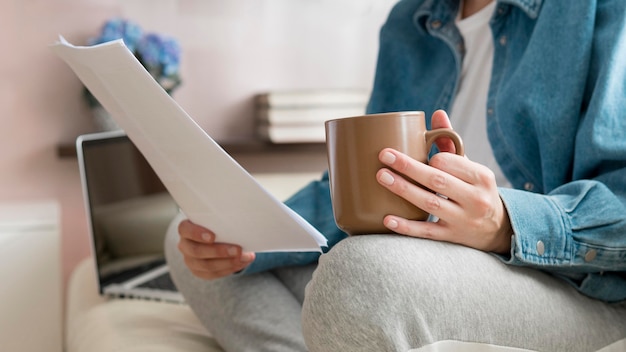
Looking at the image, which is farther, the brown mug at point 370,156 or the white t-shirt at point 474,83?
the white t-shirt at point 474,83

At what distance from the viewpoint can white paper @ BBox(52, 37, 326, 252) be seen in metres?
0.69

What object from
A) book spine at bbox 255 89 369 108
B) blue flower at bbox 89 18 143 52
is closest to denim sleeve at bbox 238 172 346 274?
book spine at bbox 255 89 369 108

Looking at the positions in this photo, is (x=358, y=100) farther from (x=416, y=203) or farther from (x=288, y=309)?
(x=416, y=203)

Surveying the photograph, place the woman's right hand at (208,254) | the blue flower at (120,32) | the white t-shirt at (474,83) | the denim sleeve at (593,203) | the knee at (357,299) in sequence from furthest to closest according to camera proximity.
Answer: the blue flower at (120,32) → the white t-shirt at (474,83) → the woman's right hand at (208,254) → the denim sleeve at (593,203) → the knee at (357,299)

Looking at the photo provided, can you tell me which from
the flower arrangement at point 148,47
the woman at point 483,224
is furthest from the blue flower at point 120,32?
the woman at point 483,224

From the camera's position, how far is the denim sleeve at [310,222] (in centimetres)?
109

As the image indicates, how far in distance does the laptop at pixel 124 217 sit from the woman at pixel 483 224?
1.40 ft

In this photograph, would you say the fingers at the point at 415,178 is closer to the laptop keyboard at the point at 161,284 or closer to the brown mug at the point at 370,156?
the brown mug at the point at 370,156

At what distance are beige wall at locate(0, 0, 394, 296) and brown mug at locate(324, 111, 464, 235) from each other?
141 centimetres

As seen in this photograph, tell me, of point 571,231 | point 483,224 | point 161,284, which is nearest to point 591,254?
point 571,231

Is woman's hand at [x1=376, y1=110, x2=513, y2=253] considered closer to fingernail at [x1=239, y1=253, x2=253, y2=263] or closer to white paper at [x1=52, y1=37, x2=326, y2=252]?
white paper at [x1=52, y1=37, x2=326, y2=252]

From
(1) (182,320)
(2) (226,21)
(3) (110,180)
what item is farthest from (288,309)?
(2) (226,21)

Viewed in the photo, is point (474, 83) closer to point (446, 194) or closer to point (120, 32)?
point (446, 194)

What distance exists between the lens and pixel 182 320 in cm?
128
